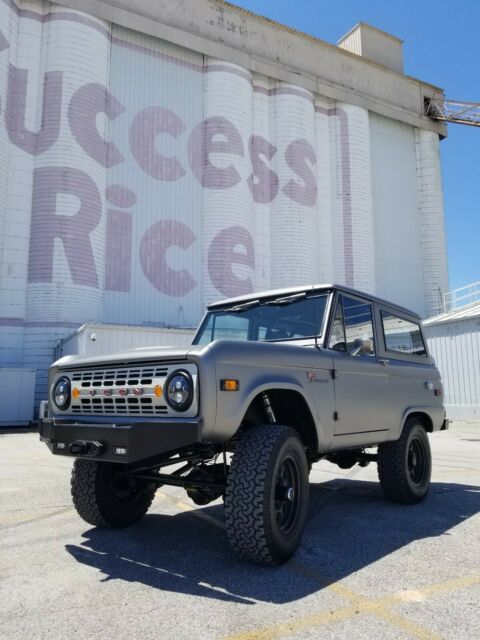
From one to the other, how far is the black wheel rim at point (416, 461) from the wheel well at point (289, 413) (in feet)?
6.00

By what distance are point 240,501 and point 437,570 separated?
4.53 feet

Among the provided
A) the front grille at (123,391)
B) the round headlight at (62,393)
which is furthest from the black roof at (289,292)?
the round headlight at (62,393)

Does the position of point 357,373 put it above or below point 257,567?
above

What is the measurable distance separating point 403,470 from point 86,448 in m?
3.28

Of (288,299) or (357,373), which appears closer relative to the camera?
(357,373)

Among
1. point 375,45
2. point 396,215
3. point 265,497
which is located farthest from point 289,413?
point 375,45

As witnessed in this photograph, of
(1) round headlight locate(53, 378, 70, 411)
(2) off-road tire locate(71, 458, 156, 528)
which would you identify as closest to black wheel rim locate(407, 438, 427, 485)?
(2) off-road tire locate(71, 458, 156, 528)

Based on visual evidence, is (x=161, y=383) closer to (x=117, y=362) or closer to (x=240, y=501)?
(x=117, y=362)

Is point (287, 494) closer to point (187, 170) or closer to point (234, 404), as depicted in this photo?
point (234, 404)

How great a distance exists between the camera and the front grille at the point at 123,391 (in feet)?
10.7

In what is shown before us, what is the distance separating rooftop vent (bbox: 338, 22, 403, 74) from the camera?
33906 mm

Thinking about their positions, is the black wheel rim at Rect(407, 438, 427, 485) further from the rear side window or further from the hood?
the hood

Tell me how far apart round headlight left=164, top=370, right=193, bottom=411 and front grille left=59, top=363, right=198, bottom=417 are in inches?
1.3

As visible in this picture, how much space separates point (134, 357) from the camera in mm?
3453
